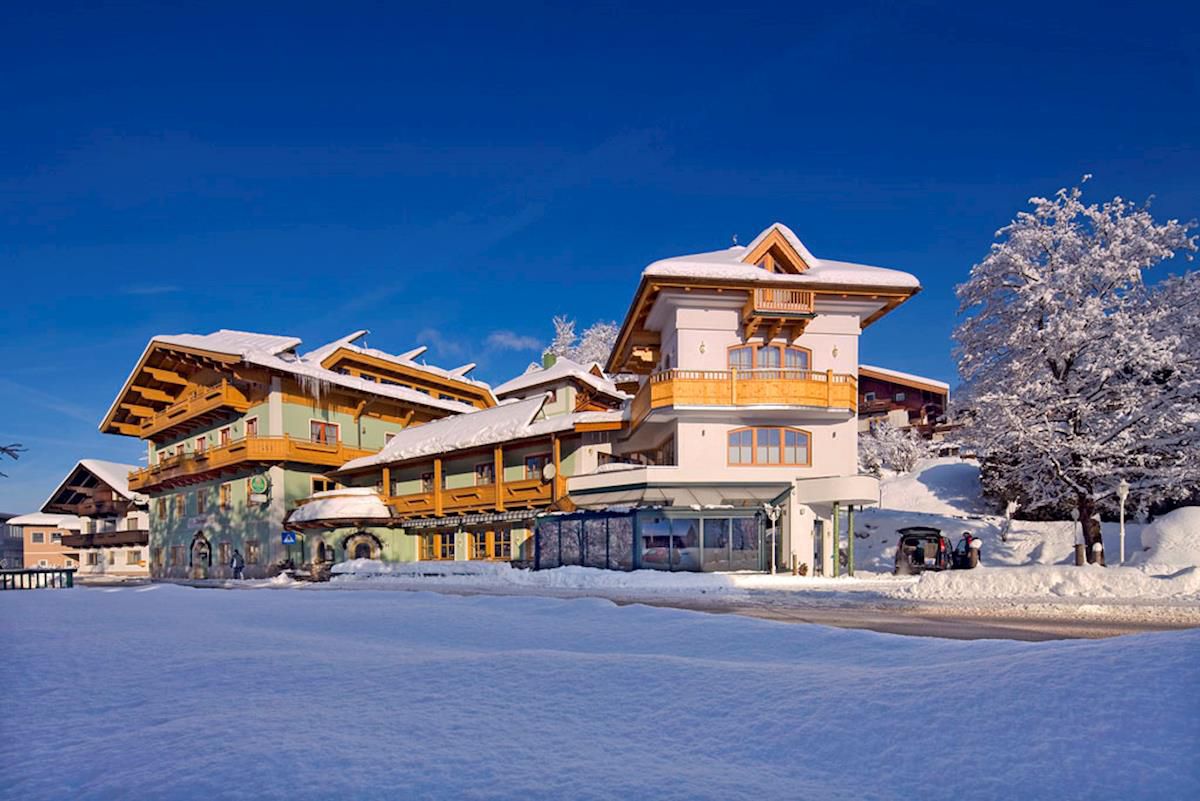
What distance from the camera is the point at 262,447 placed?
3762 cm

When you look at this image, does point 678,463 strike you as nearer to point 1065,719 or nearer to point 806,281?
point 806,281

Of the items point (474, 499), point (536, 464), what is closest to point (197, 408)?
point (474, 499)

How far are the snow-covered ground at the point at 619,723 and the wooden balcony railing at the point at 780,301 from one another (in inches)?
880

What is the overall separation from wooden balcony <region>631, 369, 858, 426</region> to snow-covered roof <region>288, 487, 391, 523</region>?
1626cm

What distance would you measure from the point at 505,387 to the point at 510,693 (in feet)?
150

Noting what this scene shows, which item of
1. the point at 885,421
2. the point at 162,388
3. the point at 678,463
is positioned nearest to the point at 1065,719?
the point at 678,463

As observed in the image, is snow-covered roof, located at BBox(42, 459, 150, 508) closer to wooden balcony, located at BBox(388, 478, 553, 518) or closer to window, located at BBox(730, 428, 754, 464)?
wooden balcony, located at BBox(388, 478, 553, 518)

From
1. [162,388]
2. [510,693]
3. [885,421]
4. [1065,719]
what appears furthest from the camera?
[885,421]

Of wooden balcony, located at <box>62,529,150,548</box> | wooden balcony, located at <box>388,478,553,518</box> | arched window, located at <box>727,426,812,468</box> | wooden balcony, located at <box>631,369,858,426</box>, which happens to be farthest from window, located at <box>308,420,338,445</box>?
arched window, located at <box>727,426,812,468</box>

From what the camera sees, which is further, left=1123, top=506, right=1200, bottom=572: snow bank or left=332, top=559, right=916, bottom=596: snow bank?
left=1123, top=506, right=1200, bottom=572: snow bank

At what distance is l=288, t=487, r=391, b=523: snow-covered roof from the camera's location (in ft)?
119

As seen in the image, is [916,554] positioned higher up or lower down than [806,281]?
lower down

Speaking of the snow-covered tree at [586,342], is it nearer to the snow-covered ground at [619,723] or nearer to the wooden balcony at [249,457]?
the wooden balcony at [249,457]

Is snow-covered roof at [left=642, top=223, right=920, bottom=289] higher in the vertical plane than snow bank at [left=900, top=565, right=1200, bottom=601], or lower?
higher
